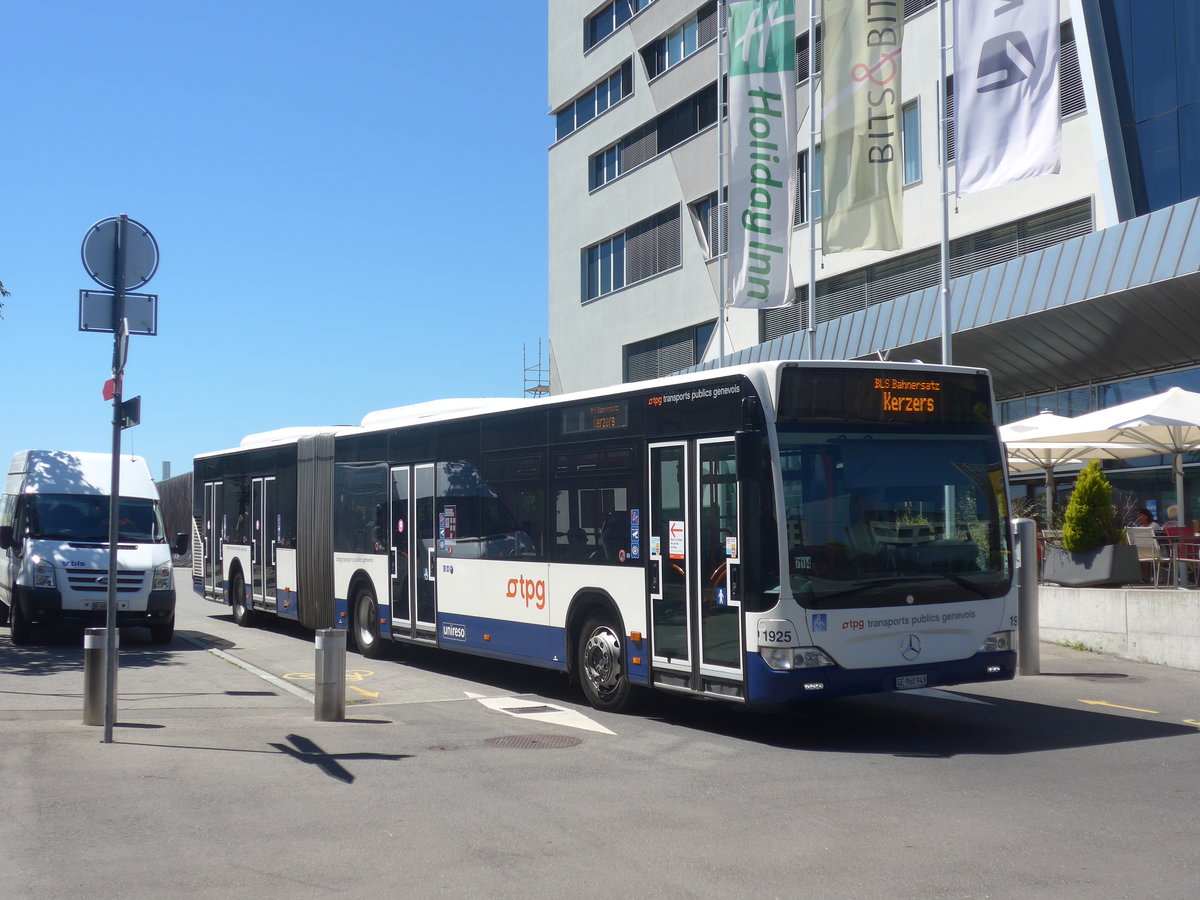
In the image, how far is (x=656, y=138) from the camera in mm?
39031

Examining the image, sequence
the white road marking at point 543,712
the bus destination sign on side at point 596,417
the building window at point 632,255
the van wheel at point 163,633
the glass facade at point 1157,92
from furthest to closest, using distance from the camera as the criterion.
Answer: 1. the building window at point 632,255
2. the glass facade at point 1157,92
3. the van wheel at point 163,633
4. the bus destination sign on side at point 596,417
5. the white road marking at point 543,712

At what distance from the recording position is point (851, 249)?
69.3 feet

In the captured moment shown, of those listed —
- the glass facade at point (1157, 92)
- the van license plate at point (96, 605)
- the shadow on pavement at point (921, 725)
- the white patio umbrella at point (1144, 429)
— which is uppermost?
the glass facade at point (1157, 92)

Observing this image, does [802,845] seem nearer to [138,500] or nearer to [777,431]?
[777,431]

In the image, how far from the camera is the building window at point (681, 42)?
36.1m

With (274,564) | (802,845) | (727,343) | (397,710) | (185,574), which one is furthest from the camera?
(185,574)

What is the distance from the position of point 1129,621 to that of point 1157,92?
35.5 ft

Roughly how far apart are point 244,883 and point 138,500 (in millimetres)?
13884

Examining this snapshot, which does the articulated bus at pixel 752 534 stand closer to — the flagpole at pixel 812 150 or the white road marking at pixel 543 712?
the white road marking at pixel 543 712

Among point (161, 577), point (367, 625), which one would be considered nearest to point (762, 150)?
point (367, 625)

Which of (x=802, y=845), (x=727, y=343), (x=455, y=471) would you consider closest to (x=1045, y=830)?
(x=802, y=845)

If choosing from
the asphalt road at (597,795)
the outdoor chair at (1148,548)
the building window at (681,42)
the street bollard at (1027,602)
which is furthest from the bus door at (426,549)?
the building window at (681,42)

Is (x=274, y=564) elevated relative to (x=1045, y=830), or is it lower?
elevated

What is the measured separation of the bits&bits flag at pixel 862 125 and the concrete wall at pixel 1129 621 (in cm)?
676
